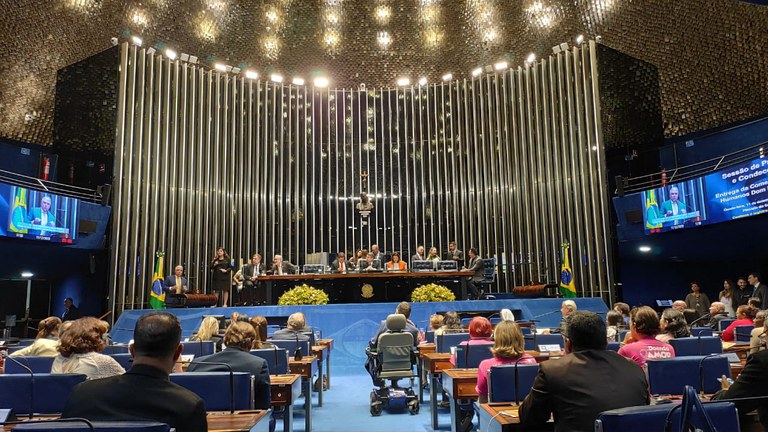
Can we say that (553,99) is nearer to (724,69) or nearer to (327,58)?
(724,69)

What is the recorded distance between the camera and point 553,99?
17906 millimetres

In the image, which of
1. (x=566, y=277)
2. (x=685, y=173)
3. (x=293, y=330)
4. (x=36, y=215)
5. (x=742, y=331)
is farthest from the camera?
(x=566, y=277)

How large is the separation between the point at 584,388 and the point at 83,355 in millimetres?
3054

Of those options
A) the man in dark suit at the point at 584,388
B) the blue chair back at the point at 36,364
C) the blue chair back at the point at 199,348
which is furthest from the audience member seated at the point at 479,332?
the blue chair back at the point at 36,364

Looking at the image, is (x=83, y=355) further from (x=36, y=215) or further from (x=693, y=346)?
(x=36, y=215)

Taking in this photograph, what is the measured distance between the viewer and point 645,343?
4.07 m

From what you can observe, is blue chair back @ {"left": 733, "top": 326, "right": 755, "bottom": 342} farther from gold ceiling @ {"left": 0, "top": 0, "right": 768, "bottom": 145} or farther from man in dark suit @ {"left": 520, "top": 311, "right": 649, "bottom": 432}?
gold ceiling @ {"left": 0, "top": 0, "right": 768, "bottom": 145}

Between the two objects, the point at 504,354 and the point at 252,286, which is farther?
the point at 252,286

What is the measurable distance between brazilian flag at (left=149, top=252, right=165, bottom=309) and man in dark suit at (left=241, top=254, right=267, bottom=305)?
2.45 meters

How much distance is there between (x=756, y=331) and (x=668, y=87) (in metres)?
13.4

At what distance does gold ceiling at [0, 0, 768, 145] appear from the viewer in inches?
596

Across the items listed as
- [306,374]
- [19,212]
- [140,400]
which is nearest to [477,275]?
[306,374]

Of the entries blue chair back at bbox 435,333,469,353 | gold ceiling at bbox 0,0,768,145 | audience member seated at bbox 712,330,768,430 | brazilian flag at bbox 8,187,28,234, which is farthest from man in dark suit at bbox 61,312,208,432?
gold ceiling at bbox 0,0,768,145

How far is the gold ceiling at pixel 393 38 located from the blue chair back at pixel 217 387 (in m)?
14.9
